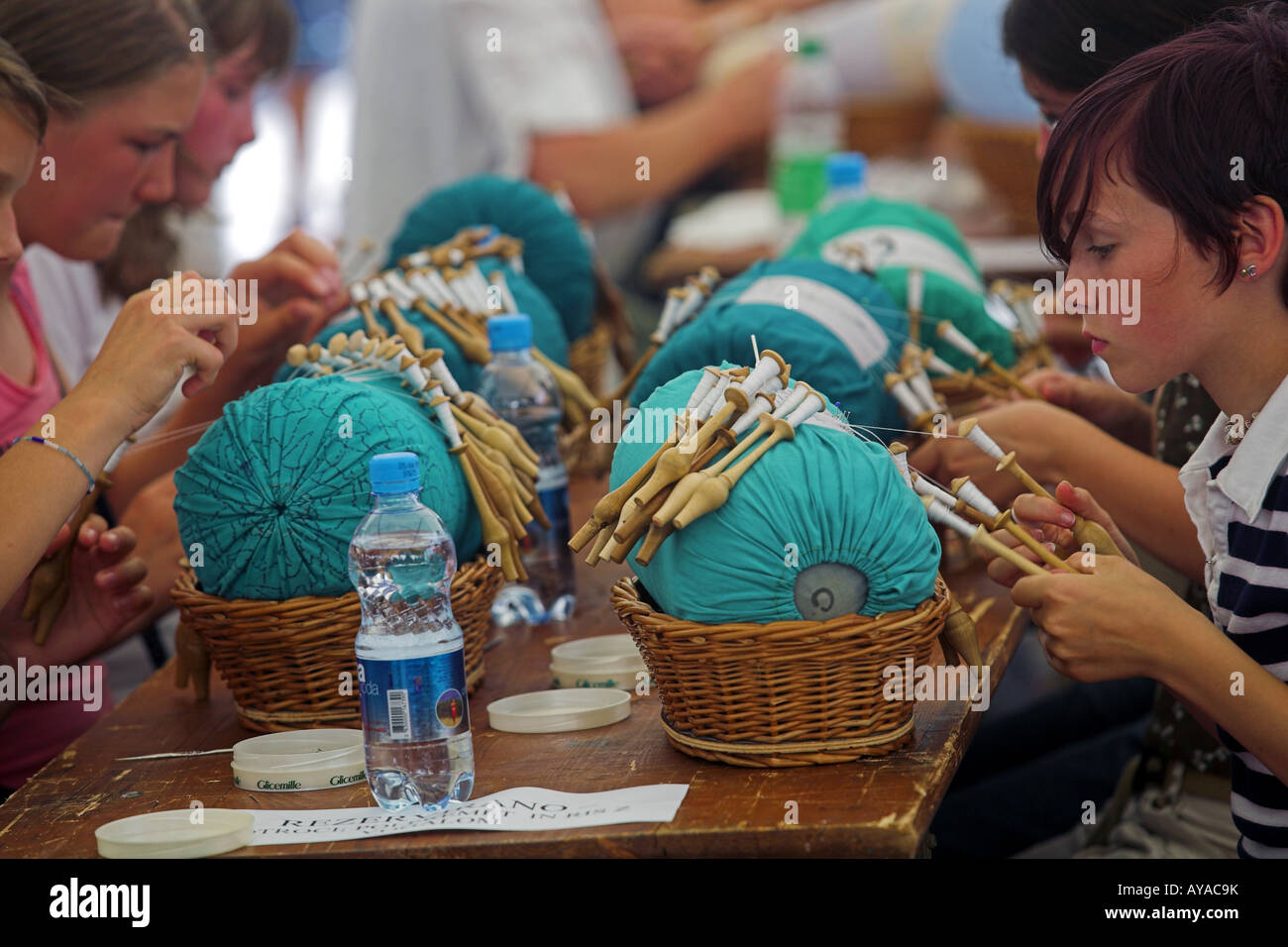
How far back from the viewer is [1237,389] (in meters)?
1.09

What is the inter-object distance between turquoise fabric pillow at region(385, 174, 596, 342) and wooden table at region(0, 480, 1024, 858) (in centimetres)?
85

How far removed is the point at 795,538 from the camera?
3.14 ft

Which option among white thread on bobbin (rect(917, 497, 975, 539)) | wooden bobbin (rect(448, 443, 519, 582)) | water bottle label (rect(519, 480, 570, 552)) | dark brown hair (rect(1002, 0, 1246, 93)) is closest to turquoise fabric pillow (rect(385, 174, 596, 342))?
water bottle label (rect(519, 480, 570, 552))

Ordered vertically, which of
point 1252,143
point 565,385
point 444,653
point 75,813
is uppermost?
point 1252,143

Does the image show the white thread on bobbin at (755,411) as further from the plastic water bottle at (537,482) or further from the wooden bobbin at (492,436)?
the plastic water bottle at (537,482)

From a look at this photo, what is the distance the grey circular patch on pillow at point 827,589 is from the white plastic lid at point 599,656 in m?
0.26

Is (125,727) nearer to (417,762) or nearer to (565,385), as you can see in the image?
(417,762)

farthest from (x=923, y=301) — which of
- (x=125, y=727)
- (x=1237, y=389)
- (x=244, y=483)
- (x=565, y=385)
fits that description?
(x=125, y=727)

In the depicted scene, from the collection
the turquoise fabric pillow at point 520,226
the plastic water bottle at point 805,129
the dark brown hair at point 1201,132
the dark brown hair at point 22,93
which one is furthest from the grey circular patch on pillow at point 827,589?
the plastic water bottle at point 805,129

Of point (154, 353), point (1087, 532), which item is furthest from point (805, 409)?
point (154, 353)

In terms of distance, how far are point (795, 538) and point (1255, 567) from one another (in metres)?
0.38

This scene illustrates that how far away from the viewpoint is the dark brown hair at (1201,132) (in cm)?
102

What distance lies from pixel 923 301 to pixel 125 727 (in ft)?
3.21

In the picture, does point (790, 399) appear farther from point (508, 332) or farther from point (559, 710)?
point (508, 332)
